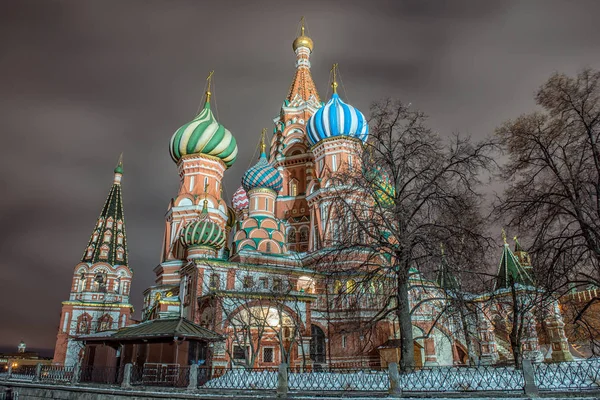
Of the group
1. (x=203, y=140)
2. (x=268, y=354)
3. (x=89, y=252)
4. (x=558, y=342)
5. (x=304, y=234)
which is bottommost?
(x=268, y=354)

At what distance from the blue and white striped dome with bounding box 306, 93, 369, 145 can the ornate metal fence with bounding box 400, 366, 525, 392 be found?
25.3 meters

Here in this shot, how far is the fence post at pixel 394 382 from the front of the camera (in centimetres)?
949

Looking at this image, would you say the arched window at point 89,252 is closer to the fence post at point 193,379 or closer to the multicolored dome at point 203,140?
the multicolored dome at point 203,140

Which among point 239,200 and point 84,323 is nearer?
point 84,323

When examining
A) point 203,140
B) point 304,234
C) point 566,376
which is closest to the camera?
point 566,376

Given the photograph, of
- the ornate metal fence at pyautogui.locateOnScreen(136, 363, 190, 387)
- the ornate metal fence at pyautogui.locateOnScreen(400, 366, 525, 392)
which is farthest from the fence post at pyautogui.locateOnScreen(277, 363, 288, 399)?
the ornate metal fence at pyautogui.locateOnScreen(136, 363, 190, 387)

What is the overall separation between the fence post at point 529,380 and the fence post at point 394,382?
2520mm

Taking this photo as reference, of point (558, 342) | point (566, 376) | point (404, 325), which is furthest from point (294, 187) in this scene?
point (566, 376)

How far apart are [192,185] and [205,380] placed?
2619cm

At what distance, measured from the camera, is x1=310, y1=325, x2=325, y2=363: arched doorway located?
23.8 meters

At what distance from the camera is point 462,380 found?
9.77 m

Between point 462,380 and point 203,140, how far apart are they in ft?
107

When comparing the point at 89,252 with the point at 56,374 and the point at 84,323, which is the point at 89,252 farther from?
the point at 56,374

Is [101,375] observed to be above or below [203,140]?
below
